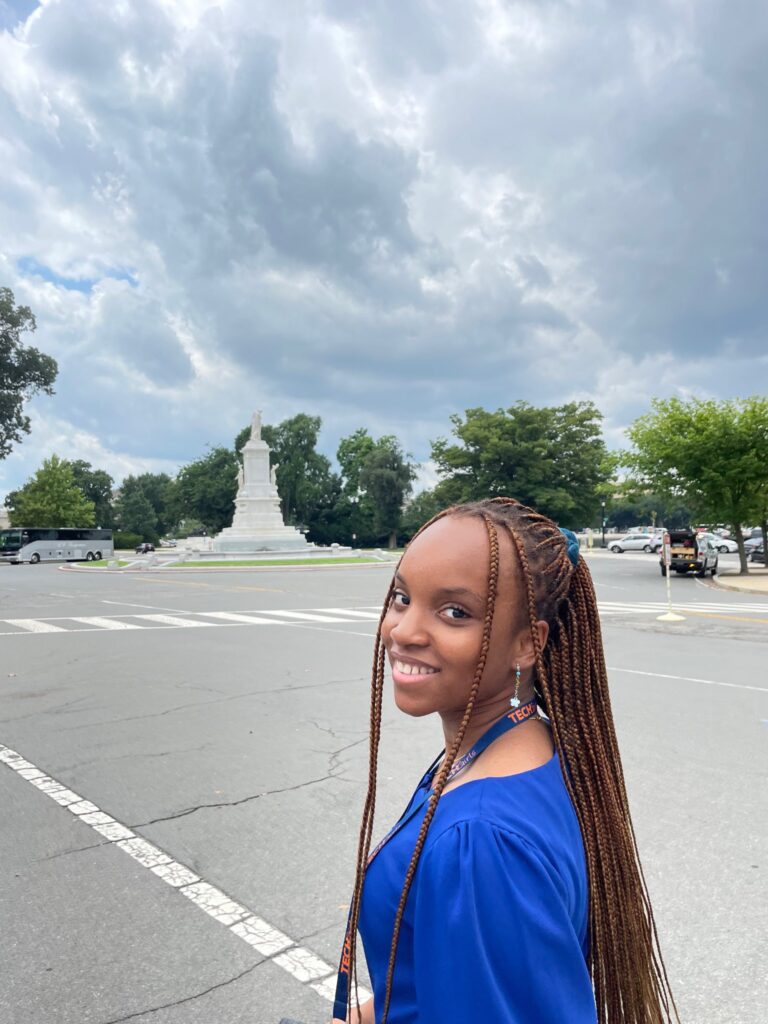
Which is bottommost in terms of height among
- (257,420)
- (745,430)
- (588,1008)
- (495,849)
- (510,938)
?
(588,1008)

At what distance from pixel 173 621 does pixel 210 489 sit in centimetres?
7165

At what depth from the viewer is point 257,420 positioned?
54.6 metres

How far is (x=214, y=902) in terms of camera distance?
12.5 feet

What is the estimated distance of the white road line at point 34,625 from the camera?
48.8 ft

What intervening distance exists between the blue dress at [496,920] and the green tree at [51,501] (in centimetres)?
9006

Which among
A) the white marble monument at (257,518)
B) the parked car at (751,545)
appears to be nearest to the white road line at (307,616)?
the white marble monument at (257,518)

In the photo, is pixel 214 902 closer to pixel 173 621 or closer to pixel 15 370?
pixel 173 621

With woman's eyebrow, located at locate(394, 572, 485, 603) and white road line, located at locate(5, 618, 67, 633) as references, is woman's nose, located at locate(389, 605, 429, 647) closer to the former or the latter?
woman's eyebrow, located at locate(394, 572, 485, 603)

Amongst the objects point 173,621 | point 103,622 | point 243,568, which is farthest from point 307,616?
point 243,568

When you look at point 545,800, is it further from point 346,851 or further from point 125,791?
point 125,791

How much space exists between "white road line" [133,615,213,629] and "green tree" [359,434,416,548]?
2402 inches

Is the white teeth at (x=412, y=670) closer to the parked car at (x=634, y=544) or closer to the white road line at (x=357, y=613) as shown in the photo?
the white road line at (x=357, y=613)

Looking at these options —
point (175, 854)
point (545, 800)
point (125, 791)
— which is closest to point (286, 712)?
point (125, 791)

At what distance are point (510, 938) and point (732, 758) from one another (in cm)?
567
